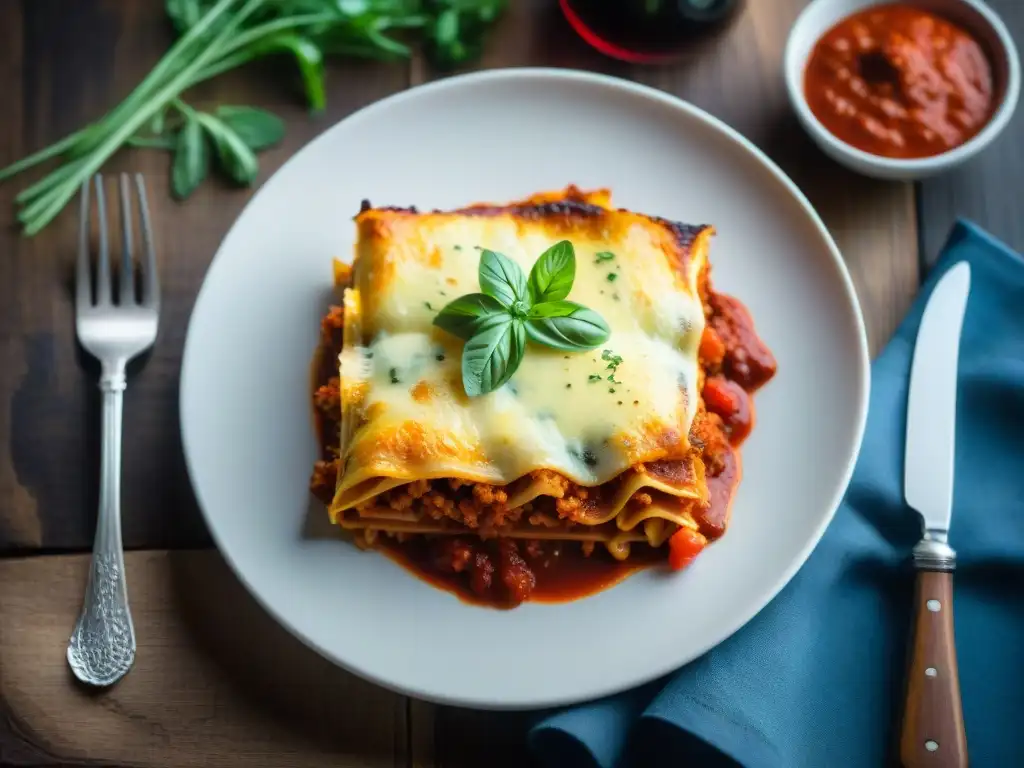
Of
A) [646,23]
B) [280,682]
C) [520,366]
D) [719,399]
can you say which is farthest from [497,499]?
[646,23]

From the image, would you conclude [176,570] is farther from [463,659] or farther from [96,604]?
Answer: [463,659]

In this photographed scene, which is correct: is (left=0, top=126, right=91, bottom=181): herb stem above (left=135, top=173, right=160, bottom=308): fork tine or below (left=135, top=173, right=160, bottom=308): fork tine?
above

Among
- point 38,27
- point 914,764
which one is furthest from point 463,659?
point 38,27

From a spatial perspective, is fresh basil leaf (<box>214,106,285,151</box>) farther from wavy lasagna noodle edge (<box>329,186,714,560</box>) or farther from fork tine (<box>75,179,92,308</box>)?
wavy lasagna noodle edge (<box>329,186,714,560</box>)

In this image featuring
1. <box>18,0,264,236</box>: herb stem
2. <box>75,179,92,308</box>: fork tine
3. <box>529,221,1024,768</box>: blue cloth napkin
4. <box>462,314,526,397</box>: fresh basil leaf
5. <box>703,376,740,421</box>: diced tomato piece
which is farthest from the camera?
<box>18,0,264,236</box>: herb stem

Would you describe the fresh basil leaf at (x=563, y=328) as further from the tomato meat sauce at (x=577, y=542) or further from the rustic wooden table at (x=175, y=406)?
the rustic wooden table at (x=175, y=406)

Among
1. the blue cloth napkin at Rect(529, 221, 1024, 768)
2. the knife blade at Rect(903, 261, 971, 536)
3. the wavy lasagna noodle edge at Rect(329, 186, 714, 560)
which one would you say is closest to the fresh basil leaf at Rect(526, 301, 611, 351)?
the wavy lasagna noodle edge at Rect(329, 186, 714, 560)
